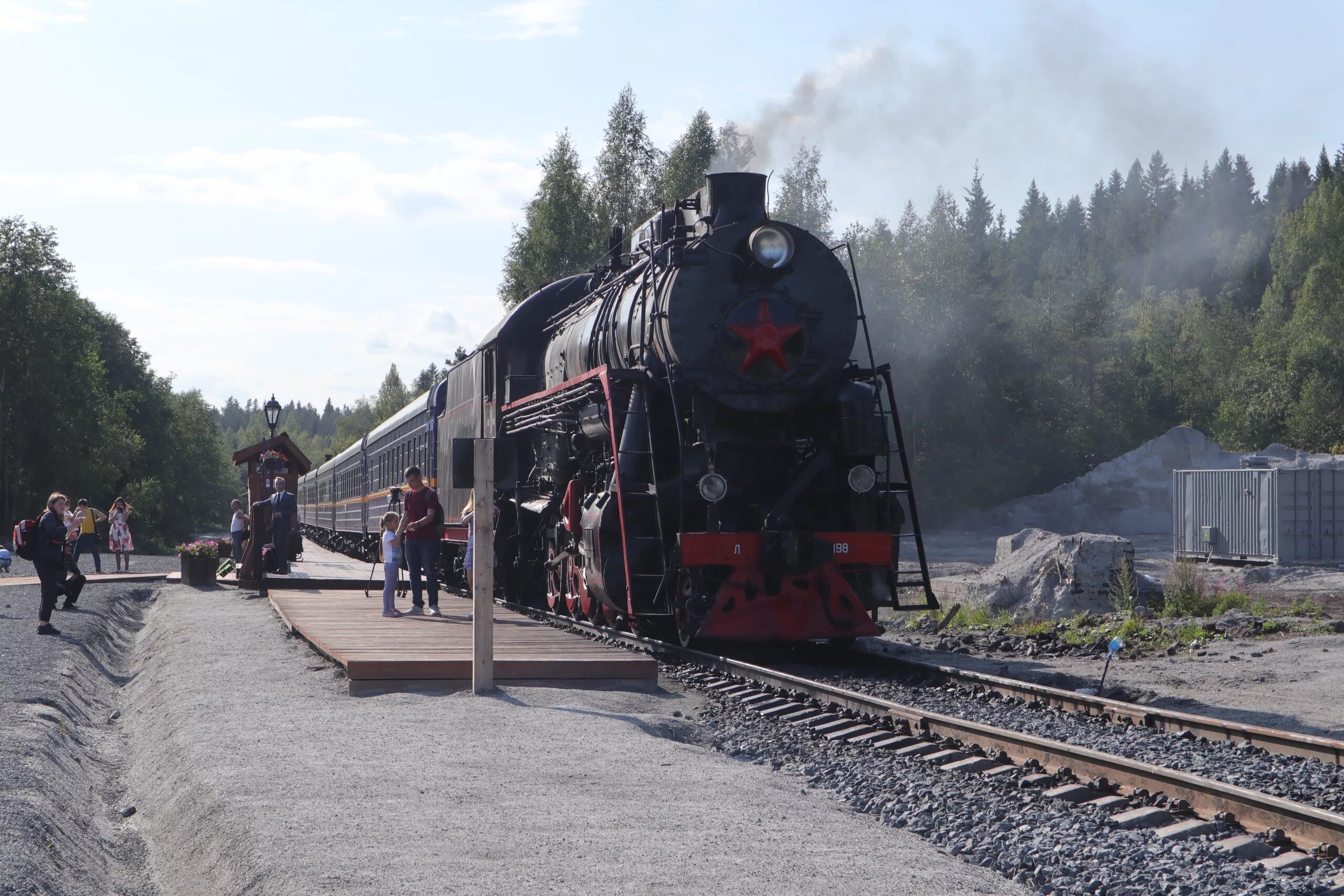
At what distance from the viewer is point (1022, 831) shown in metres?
5.07

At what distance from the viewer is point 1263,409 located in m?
60.0

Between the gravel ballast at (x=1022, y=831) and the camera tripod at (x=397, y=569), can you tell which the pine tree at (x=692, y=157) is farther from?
the gravel ballast at (x=1022, y=831)

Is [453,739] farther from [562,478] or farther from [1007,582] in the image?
[1007,582]

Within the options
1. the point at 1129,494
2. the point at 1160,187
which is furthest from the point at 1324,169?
the point at 1129,494

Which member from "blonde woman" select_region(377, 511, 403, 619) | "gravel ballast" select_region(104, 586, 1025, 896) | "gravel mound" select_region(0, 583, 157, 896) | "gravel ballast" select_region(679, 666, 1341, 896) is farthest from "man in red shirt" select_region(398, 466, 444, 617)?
"gravel ballast" select_region(679, 666, 1341, 896)

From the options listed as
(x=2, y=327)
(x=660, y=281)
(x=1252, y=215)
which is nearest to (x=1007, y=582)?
(x=660, y=281)

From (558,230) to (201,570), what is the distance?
22961 mm

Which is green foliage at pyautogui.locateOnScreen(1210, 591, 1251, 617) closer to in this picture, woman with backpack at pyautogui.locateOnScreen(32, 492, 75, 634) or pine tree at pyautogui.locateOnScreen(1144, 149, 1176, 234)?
woman with backpack at pyautogui.locateOnScreen(32, 492, 75, 634)

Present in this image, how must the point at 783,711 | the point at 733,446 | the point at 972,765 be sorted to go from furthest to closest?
the point at 733,446 → the point at 783,711 → the point at 972,765

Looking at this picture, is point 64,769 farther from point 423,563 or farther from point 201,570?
point 201,570

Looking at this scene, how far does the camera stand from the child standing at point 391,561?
13391 mm

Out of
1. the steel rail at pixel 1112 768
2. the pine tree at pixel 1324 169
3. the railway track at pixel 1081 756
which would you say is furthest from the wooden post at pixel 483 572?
the pine tree at pixel 1324 169

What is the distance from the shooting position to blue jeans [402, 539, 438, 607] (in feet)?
44.0

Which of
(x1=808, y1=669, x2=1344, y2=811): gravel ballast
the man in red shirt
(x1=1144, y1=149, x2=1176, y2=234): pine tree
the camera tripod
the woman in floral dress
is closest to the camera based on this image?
(x1=808, y1=669, x2=1344, y2=811): gravel ballast
